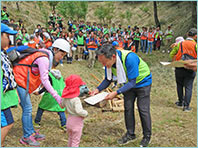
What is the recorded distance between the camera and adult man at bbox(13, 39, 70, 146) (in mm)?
3270

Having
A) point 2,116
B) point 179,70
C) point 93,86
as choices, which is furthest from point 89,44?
point 2,116

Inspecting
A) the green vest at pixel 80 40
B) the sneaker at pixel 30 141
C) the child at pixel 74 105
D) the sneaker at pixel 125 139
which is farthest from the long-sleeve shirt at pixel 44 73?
the green vest at pixel 80 40

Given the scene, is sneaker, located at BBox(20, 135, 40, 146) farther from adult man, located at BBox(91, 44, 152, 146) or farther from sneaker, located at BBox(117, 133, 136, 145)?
sneaker, located at BBox(117, 133, 136, 145)

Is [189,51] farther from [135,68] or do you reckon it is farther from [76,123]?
[76,123]

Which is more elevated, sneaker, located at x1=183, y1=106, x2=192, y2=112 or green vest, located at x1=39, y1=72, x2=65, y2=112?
green vest, located at x1=39, y1=72, x2=65, y2=112

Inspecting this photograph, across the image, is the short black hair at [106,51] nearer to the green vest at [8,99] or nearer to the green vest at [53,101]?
the green vest at [53,101]

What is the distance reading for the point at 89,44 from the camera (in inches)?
455

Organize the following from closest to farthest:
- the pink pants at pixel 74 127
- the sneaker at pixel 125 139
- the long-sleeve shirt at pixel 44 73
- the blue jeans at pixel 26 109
A: the pink pants at pixel 74 127, the long-sleeve shirt at pixel 44 73, the blue jeans at pixel 26 109, the sneaker at pixel 125 139

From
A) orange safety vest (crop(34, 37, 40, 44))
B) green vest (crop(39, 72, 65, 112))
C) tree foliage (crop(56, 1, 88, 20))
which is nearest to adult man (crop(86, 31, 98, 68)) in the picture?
orange safety vest (crop(34, 37, 40, 44))

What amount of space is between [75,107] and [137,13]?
39.0 m

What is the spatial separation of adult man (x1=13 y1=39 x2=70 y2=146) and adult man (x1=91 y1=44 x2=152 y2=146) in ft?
2.37

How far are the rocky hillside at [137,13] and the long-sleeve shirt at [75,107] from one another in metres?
15.5

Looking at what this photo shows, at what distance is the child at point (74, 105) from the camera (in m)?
3.01

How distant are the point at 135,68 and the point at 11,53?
1.84m
